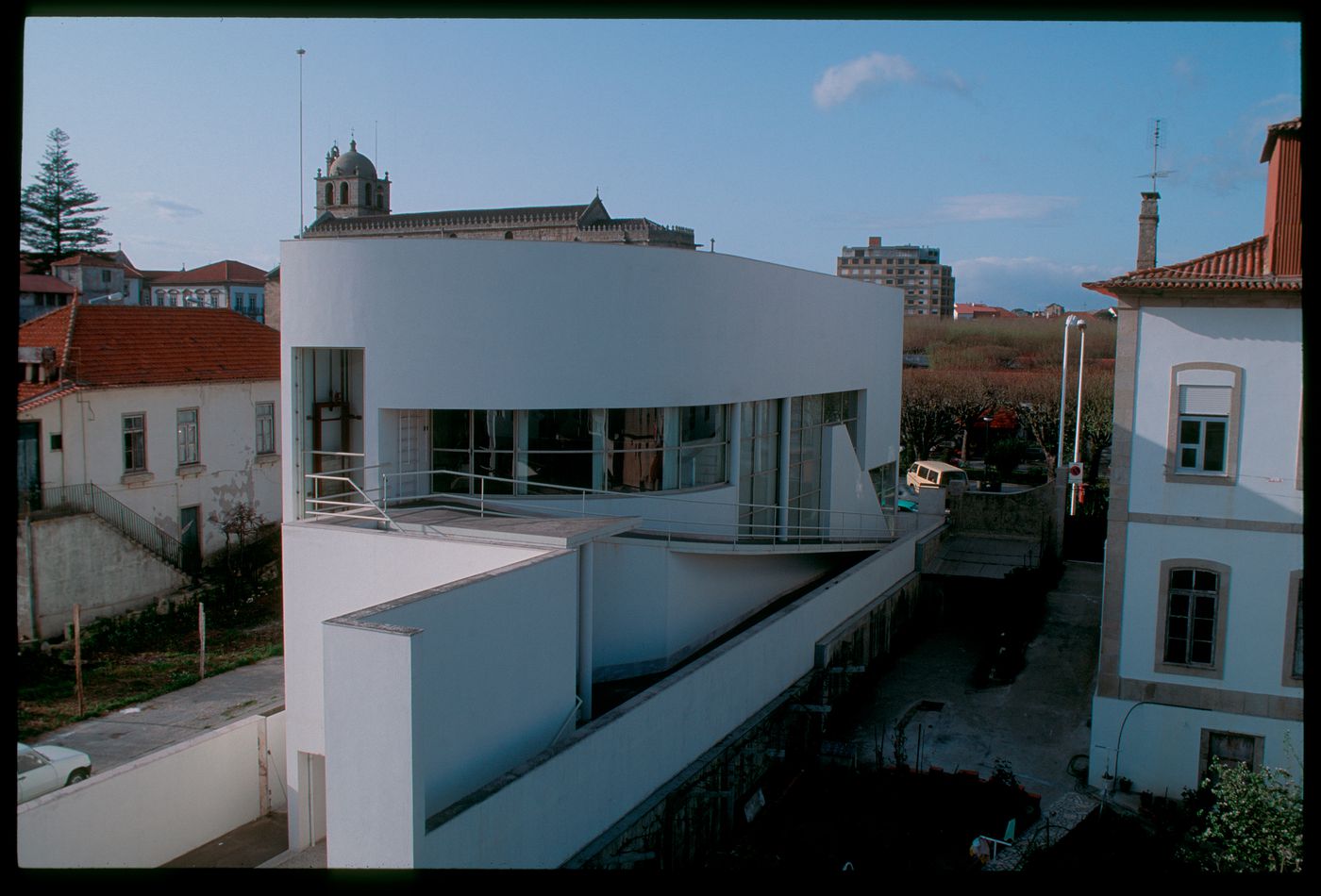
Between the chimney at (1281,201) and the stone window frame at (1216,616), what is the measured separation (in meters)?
3.35

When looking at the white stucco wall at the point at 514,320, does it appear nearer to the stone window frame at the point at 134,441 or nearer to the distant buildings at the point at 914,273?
the stone window frame at the point at 134,441

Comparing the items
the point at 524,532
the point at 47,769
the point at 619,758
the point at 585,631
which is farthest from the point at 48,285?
the point at 619,758

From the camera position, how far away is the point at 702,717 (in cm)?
1147

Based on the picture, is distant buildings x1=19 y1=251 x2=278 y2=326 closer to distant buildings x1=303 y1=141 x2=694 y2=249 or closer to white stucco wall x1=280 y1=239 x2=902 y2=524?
distant buildings x1=303 y1=141 x2=694 y2=249

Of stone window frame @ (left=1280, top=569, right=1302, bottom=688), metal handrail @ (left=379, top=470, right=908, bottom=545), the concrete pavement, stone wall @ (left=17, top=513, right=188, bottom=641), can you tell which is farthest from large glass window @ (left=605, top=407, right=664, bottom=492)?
stone wall @ (left=17, top=513, right=188, bottom=641)

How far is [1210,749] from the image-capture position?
12.2 m

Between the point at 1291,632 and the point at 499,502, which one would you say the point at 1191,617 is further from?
the point at 499,502

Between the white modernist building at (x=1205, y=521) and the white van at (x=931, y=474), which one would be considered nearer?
the white modernist building at (x=1205, y=521)

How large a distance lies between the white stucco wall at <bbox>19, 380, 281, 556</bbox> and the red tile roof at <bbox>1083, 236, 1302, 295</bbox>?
17909 millimetres

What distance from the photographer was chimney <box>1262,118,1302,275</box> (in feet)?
34.6

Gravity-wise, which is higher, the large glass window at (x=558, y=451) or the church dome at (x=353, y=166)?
the church dome at (x=353, y=166)

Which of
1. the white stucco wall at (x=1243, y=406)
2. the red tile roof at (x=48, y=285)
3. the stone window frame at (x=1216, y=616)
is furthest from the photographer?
the red tile roof at (x=48, y=285)

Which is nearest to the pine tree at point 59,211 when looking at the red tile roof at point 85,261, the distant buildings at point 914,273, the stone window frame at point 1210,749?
the red tile roof at point 85,261

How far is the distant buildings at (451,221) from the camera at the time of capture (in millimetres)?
29641
